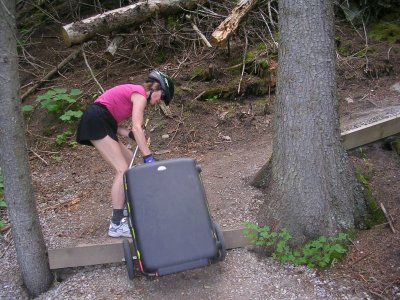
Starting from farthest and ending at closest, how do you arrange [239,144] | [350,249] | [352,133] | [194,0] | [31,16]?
[31,16], [194,0], [239,144], [352,133], [350,249]

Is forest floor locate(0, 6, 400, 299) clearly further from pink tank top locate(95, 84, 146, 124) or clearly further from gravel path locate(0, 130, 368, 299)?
pink tank top locate(95, 84, 146, 124)

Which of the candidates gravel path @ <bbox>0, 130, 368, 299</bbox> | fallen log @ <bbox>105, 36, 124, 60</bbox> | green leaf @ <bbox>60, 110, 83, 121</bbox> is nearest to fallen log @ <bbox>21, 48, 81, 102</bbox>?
fallen log @ <bbox>105, 36, 124, 60</bbox>

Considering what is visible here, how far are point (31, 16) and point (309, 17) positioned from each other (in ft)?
22.3

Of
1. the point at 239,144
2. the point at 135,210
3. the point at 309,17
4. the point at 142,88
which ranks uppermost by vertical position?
the point at 309,17

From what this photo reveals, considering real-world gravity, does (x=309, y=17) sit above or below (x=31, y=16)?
above

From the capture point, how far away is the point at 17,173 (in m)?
3.93

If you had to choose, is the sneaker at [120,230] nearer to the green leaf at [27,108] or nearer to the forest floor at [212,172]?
the forest floor at [212,172]

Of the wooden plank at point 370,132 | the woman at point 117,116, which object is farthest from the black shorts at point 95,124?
the wooden plank at point 370,132

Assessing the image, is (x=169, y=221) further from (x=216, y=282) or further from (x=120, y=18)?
(x=120, y=18)

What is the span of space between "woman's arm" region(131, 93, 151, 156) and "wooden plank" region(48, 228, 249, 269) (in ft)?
2.85

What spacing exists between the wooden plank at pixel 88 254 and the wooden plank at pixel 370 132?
1.77 meters

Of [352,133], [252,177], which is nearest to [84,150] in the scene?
[252,177]

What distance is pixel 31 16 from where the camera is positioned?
362 inches

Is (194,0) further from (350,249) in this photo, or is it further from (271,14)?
(350,249)
